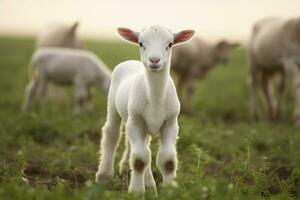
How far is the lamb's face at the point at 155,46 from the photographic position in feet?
18.6

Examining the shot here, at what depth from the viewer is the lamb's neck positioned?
5.93 meters

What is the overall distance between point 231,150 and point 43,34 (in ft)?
26.5

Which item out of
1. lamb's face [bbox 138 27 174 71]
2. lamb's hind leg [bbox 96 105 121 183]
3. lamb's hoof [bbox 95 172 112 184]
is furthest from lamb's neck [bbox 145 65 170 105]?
lamb's hoof [bbox 95 172 112 184]

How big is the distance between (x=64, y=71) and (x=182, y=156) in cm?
485

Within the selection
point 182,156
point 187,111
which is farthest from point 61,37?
point 182,156

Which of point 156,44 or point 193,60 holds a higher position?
point 156,44

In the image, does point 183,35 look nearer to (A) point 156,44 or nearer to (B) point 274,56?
(A) point 156,44

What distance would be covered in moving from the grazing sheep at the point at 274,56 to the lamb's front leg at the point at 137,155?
6.33 m

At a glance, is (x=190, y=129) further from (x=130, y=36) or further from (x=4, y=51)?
(x=4, y=51)

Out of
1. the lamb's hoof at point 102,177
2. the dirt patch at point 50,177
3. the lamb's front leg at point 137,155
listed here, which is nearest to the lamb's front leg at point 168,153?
the lamb's front leg at point 137,155

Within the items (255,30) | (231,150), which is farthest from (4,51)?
(231,150)

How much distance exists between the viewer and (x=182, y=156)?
8.52 meters

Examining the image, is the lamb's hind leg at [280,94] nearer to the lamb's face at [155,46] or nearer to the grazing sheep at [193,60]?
the grazing sheep at [193,60]

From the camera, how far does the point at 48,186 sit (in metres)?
6.44
